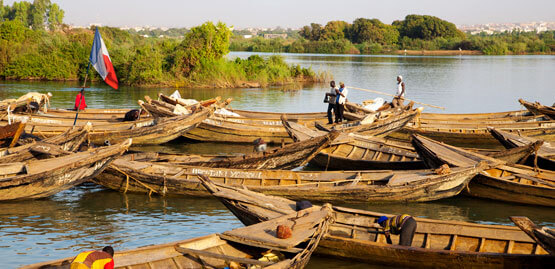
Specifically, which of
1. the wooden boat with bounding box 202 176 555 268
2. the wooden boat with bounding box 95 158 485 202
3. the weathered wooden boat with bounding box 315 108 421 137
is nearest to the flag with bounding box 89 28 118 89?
the wooden boat with bounding box 95 158 485 202

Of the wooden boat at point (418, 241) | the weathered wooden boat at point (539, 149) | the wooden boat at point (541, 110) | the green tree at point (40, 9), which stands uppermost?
the green tree at point (40, 9)

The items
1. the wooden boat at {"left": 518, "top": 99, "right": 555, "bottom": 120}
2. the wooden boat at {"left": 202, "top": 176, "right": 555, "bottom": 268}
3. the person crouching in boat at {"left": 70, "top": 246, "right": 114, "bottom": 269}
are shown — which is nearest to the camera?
the person crouching in boat at {"left": 70, "top": 246, "right": 114, "bottom": 269}

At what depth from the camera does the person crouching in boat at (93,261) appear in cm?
716

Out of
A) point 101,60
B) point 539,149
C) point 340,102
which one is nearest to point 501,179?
point 539,149

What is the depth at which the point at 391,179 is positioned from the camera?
42.0ft

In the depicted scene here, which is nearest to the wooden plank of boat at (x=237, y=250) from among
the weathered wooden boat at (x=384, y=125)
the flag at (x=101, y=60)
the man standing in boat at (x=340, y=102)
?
→ the flag at (x=101, y=60)

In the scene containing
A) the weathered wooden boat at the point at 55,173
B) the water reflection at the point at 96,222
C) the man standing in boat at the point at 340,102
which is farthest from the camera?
the man standing in boat at the point at 340,102

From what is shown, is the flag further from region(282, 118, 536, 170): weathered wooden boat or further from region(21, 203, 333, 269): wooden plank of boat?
region(21, 203, 333, 269): wooden plank of boat

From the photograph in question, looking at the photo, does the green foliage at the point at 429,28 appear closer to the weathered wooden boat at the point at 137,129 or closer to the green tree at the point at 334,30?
the green tree at the point at 334,30

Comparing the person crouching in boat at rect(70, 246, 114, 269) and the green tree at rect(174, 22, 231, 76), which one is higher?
the green tree at rect(174, 22, 231, 76)

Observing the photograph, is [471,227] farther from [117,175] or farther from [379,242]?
[117,175]

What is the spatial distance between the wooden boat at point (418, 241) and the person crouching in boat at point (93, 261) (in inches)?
113

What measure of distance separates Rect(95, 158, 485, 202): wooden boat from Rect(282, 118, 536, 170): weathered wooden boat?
5.63 ft

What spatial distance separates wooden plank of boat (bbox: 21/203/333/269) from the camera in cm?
805
